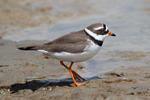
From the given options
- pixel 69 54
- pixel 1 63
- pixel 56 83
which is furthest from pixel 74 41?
pixel 1 63

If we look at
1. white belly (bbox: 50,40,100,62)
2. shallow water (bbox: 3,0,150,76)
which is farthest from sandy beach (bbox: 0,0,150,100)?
white belly (bbox: 50,40,100,62)

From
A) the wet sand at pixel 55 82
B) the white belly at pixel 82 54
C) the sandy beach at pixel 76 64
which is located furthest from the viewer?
the white belly at pixel 82 54

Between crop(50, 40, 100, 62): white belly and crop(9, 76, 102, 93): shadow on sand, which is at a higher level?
crop(50, 40, 100, 62): white belly

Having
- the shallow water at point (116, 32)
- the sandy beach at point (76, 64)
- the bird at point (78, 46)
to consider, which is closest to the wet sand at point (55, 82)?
the sandy beach at point (76, 64)

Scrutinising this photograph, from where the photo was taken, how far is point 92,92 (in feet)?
20.4

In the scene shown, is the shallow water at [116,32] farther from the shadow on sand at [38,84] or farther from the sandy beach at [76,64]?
the shadow on sand at [38,84]

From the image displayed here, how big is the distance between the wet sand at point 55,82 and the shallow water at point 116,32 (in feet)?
1.15

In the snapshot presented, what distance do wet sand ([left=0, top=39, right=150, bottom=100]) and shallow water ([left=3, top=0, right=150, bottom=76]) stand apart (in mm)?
350

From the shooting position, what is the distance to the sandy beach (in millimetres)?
6602

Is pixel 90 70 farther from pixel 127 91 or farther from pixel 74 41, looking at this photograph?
pixel 127 91

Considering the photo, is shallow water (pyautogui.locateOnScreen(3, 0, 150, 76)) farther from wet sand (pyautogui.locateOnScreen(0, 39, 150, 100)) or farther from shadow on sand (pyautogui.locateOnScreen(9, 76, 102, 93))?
shadow on sand (pyautogui.locateOnScreen(9, 76, 102, 93))

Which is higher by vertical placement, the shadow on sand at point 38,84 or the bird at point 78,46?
the bird at point 78,46

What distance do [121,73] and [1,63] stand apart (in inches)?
110

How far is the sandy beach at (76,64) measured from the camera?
21.7ft
